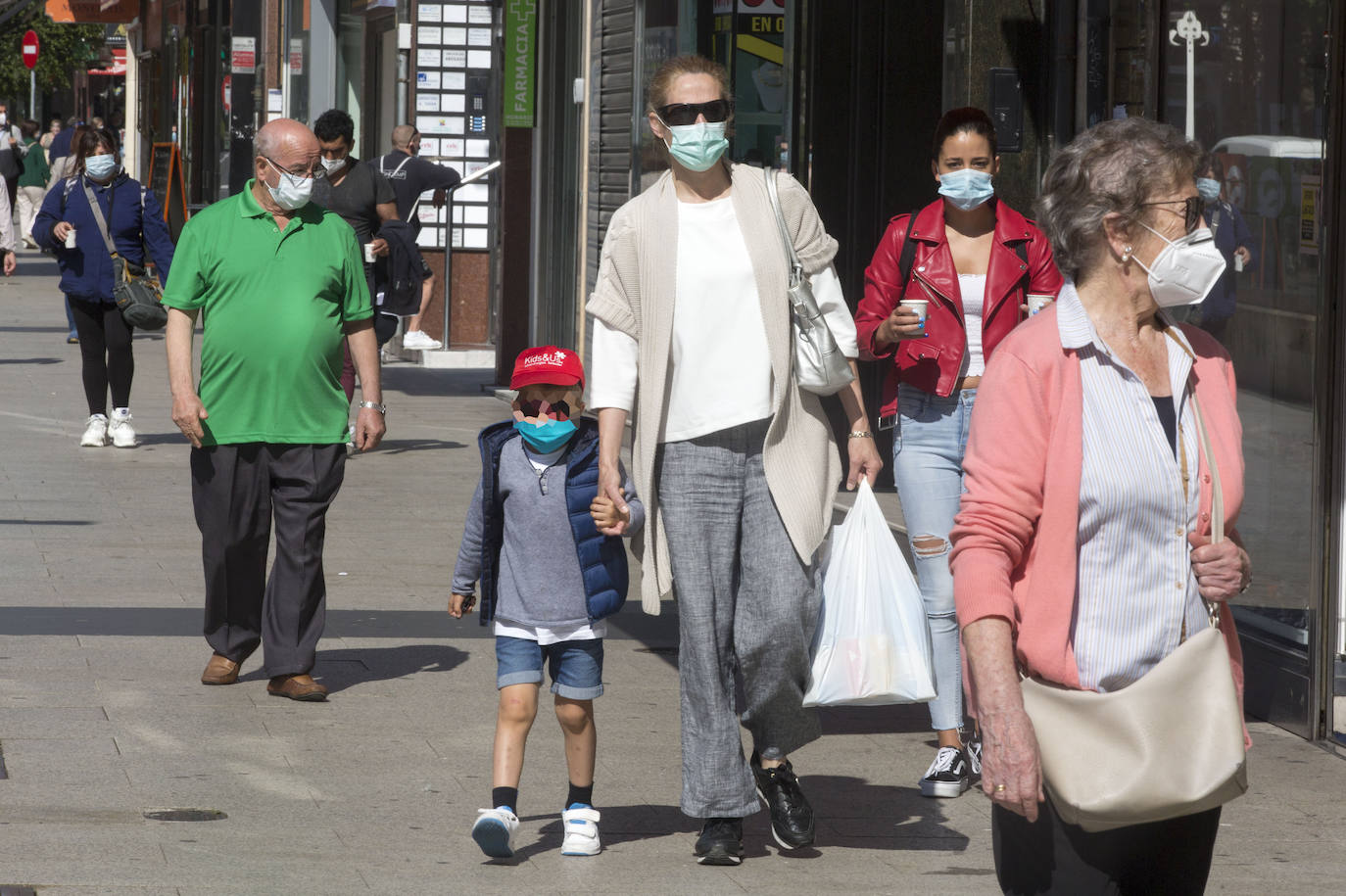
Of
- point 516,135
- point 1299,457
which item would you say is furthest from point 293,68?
point 1299,457

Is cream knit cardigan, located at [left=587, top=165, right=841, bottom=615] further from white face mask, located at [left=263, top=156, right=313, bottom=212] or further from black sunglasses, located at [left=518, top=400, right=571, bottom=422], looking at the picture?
white face mask, located at [left=263, top=156, right=313, bottom=212]

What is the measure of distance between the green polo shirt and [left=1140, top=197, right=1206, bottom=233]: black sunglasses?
4.02 metres

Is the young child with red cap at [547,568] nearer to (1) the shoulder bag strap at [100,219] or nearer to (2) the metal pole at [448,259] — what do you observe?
(1) the shoulder bag strap at [100,219]

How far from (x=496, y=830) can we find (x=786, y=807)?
A: 759 millimetres

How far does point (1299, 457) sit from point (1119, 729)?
3785 mm

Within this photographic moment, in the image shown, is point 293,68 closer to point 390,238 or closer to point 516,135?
point 516,135

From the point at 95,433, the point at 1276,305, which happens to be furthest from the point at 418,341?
the point at 1276,305

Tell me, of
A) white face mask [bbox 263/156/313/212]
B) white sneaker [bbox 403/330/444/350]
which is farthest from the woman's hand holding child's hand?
white sneaker [bbox 403/330/444/350]

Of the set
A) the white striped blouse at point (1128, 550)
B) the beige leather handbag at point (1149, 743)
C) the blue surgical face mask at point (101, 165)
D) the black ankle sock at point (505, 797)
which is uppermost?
the blue surgical face mask at point (101, 165)

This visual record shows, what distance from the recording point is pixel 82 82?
216 ft

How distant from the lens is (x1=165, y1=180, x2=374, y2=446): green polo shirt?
677 centimetres

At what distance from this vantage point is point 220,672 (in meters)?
6.92

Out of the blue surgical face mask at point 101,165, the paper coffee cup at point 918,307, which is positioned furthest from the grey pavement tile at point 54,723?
the blue surgical face mask at point 101,165

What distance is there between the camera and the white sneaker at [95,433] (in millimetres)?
12797
